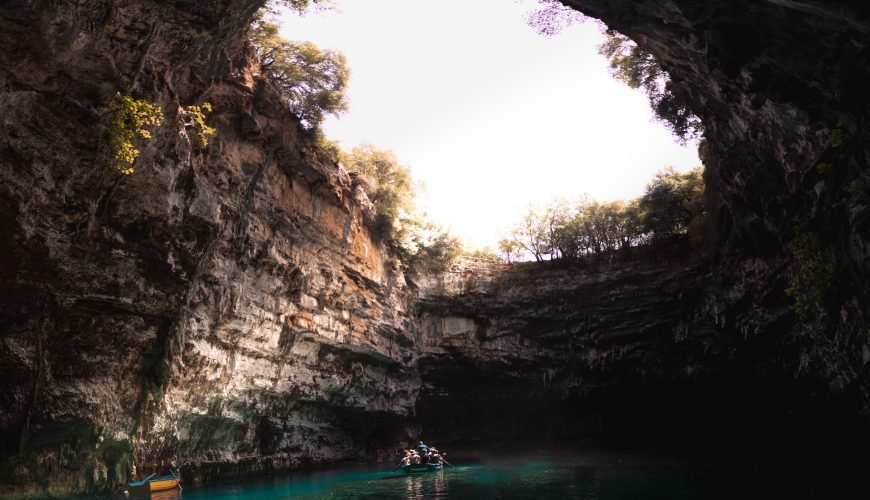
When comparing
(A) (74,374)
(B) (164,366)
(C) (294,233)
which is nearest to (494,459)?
(C) (294,233)

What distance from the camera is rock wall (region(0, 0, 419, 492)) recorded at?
13055 mm

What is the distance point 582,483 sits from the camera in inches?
727

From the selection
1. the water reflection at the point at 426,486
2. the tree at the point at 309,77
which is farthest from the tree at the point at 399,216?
the water reflection at the point at 426,486

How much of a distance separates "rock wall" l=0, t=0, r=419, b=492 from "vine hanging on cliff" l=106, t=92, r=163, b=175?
61cm

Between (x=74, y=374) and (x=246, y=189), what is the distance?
336 inches

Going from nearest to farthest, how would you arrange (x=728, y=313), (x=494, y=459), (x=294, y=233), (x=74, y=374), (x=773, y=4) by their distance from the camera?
1. (x=773, y=4)
2. (x=74, y=374)
3. (x=294, y=233)
4. (x=728, y=313)
5. (x=494, y=459)

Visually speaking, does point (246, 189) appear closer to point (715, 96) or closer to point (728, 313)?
point (715, 96)

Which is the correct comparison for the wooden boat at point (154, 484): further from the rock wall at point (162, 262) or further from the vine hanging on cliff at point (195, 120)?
the vine hanging on cliff at point (195, 120)

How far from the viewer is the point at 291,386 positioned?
2461 cm

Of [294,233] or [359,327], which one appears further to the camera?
[359,327]

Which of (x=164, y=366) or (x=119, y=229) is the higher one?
(x=119, y=229)

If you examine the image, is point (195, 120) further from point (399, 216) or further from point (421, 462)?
point (421, 462)

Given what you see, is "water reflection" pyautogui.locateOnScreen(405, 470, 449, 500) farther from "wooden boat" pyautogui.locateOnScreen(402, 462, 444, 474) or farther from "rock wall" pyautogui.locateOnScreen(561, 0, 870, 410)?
"rock wall" pyautogui.locateOnScreen(561, 0, 870, 410)

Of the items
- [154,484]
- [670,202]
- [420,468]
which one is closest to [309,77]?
[154,484]
